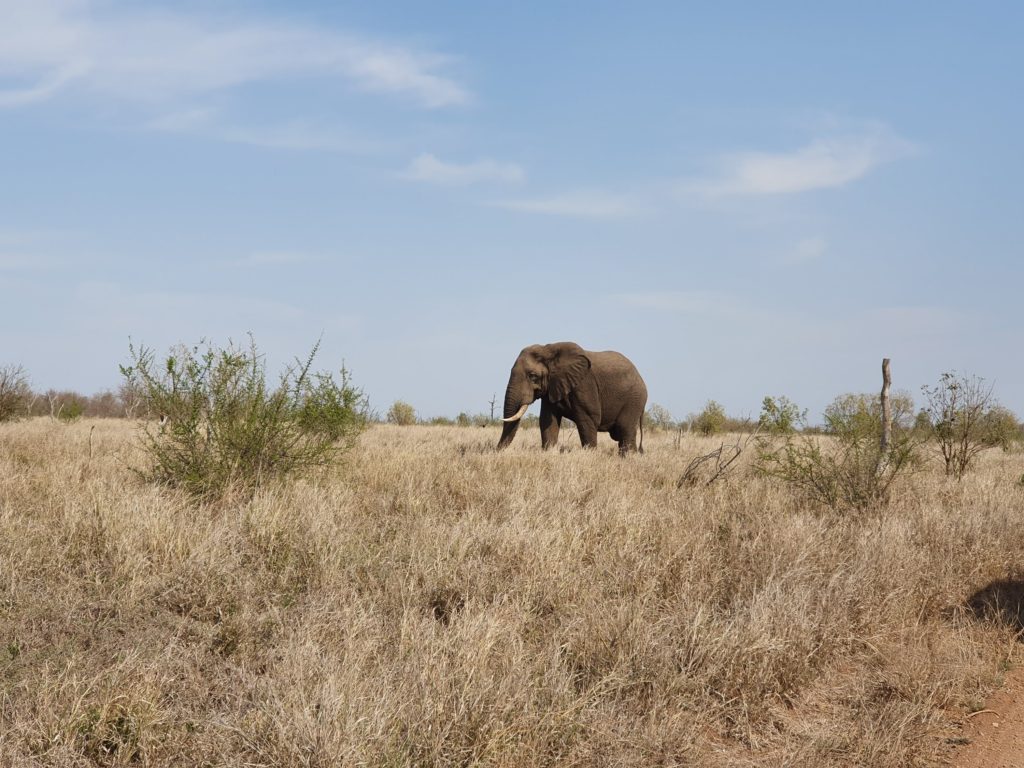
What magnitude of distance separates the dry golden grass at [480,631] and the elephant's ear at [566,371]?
317 inches

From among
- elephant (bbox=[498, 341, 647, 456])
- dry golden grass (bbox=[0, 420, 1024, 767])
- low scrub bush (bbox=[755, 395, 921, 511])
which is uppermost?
elephant (bbox=[498, 341, 647, 456])

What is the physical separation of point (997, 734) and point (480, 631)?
2.91 m

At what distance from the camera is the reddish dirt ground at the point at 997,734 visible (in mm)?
4270

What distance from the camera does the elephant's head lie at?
16281mm

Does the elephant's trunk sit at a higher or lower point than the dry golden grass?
higher

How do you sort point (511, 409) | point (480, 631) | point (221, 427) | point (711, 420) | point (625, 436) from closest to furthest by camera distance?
1. point (480, 631)
2. point (221, 427)
3. point (511, 409)
4. point (625, 436)
5. point (711, 420)

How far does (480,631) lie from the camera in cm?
453

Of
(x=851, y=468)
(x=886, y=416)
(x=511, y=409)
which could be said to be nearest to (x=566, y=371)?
(x=511, y=409)

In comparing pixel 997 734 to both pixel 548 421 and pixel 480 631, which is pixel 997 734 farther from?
pixel 548 421

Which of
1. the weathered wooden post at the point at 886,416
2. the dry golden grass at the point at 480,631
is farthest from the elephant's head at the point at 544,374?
the dry golden grass at the point at 480,631

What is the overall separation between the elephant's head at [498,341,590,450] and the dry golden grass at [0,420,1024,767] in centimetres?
790

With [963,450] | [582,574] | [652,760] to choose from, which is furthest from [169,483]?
[963,450]

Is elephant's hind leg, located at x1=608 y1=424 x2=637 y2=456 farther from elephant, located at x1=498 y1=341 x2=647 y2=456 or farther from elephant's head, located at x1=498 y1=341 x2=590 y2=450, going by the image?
elephant's head, located at x1=498 y1=341 x2=590 y2=450

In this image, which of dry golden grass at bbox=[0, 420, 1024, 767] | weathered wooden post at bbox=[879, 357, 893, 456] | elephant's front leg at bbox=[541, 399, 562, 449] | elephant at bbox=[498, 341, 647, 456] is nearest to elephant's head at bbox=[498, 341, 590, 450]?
elephant at bbox=[498, 341, 647, 456]
